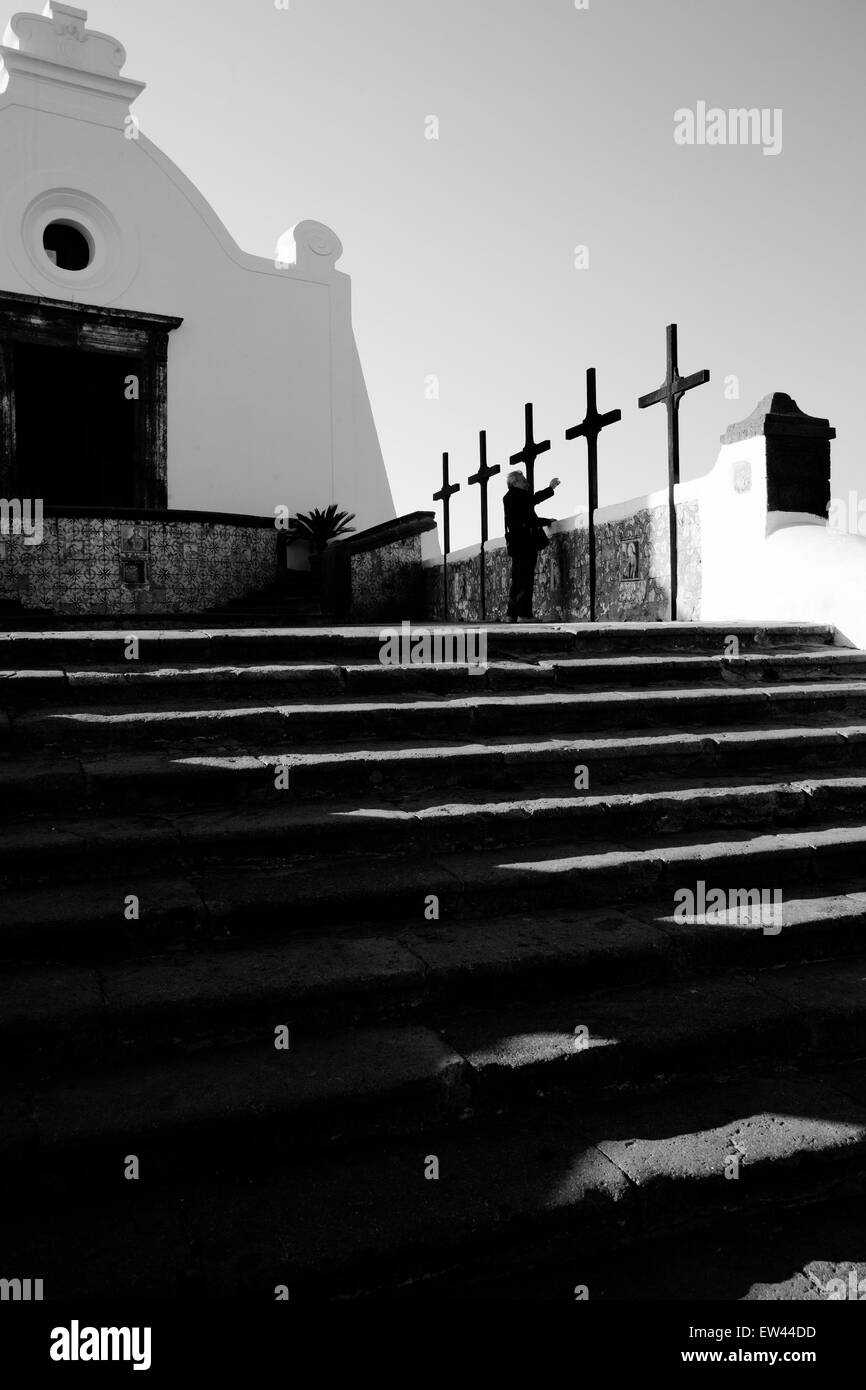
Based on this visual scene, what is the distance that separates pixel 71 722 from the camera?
386cm

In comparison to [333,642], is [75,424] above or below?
above

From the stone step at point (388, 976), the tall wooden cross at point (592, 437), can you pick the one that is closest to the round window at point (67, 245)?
the tall wooden cross at point (592, 437)

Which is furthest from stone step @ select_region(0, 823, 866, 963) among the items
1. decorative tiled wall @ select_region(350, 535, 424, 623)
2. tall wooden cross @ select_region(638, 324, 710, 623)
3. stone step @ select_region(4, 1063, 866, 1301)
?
decorative tiled wall @ select_region(350, 535, 424, 623)

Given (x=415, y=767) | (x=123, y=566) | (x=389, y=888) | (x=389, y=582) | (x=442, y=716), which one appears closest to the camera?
(x=389, y=888)

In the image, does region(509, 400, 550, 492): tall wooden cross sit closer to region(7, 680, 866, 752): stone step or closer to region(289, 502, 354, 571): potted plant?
region(289, 502, 354, 571): potted plant

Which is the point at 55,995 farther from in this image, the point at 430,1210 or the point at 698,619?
the point at 698,619

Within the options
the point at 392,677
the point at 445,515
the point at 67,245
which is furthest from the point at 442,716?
the point at 67,245

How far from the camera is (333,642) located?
5.14 metres

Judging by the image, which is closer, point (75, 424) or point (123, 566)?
point (123, 566)

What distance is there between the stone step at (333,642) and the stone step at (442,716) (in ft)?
1.89

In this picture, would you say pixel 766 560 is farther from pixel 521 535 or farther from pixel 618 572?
pixel 521 535

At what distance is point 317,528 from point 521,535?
15.4 ft
